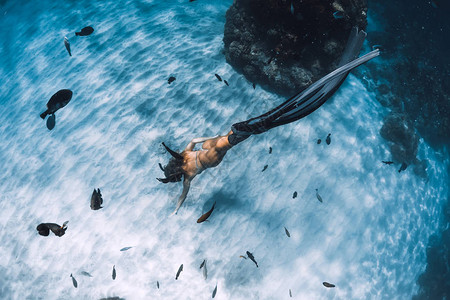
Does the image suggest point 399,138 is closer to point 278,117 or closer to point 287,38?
point 287,38

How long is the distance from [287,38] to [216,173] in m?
4.82

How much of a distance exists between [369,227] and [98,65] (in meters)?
12.2

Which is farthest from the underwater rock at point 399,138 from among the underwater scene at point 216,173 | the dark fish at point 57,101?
the dark fish at point 57,101

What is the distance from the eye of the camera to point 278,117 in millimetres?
2742

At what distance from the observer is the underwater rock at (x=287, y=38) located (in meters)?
6.68

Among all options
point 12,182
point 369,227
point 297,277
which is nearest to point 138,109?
point 12,182

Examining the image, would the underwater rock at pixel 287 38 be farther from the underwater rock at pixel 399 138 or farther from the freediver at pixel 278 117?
the underwater rock at pixel 399 138

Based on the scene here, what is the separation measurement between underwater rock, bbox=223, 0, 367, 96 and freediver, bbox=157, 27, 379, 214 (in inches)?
133

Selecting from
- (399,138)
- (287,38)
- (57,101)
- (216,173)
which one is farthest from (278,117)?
(399,138)

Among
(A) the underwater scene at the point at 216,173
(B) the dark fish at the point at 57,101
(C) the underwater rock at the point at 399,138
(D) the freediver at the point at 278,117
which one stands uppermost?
(B) the dark fish at the point at 57,101

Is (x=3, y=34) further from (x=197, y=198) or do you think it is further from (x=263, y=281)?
(x=263, y=281)

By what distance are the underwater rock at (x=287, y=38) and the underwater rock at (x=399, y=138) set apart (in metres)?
3.90

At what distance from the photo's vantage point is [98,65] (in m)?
9.48

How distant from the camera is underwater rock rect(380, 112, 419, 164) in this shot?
9031 millimetres
